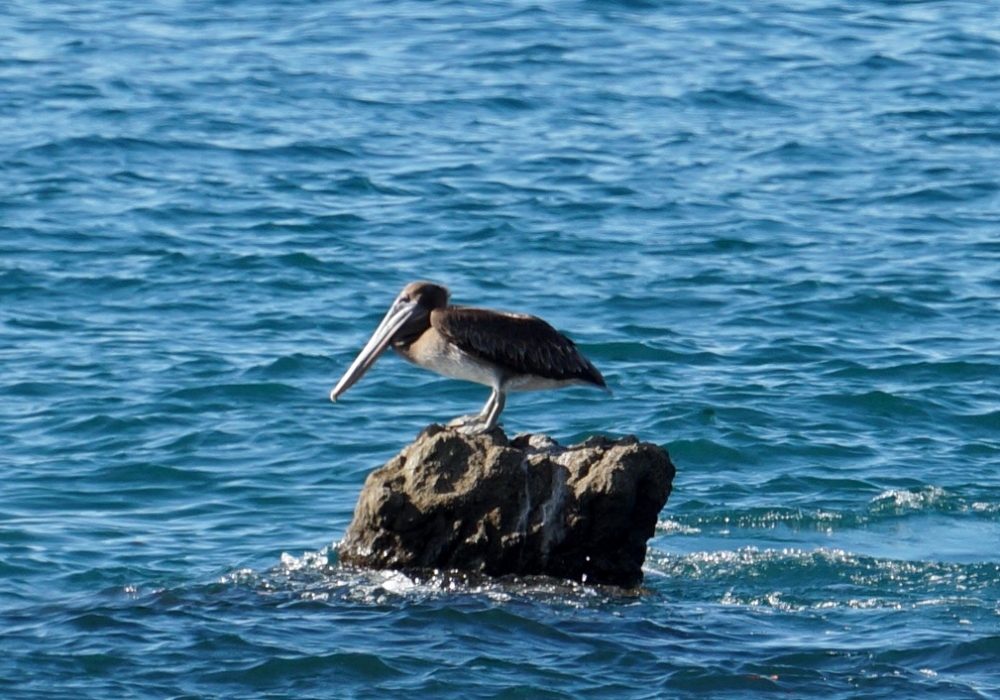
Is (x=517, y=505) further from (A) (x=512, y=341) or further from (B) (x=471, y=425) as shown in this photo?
(A) (x=512, y=341)

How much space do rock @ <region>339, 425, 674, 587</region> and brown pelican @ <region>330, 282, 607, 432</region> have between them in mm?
396

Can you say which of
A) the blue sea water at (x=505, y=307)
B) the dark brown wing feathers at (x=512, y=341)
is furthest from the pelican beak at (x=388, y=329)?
the blue sea water at (x=505, y=307)

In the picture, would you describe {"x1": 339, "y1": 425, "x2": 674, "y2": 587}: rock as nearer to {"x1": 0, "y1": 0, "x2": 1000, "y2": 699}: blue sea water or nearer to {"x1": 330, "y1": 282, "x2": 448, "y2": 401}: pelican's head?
{"x1": 0, "y1": 0, "x2": 1000, "y2": 699}: blue sea water

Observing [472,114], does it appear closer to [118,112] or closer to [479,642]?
[118,112]

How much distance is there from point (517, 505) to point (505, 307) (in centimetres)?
806

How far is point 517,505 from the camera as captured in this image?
37.3 feet

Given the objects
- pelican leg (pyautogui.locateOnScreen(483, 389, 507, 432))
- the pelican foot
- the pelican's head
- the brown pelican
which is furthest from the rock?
the pelican's head

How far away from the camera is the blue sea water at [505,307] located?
11289mm

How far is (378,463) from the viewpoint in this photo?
15.3 meters

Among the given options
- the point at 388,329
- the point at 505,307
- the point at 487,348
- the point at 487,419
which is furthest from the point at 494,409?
the point at 505,307

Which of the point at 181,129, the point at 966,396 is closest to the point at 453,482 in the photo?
the point at 966,396

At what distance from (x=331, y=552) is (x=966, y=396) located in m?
6.88

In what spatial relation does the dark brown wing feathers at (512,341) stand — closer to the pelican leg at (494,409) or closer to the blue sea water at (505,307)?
the pelican leg at (494,409)

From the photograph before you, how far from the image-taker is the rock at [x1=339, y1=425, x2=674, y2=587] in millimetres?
11336
